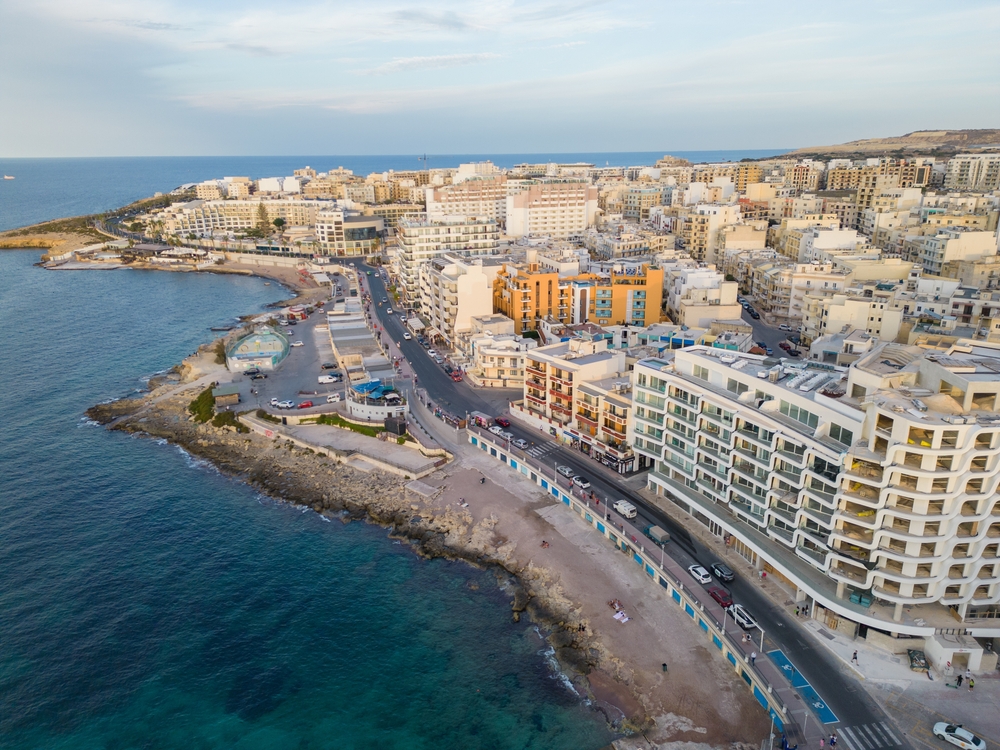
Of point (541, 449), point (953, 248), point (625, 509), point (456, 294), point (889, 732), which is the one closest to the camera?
point (889, 732)

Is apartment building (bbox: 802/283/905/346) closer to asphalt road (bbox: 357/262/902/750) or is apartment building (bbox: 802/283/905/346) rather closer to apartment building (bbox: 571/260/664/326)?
asphalt road (bbox: 357/262/902/750)

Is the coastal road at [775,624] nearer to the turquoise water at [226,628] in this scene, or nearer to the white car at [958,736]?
the white car at [958,736]

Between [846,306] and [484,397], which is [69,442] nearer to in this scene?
[484,397]

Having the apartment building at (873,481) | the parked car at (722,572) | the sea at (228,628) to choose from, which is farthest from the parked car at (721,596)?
the sea at (228,628)

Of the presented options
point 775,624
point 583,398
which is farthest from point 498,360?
point 775,624

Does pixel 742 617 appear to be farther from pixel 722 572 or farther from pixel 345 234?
pixel 345 234

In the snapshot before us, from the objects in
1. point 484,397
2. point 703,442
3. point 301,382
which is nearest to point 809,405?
point 703,442
